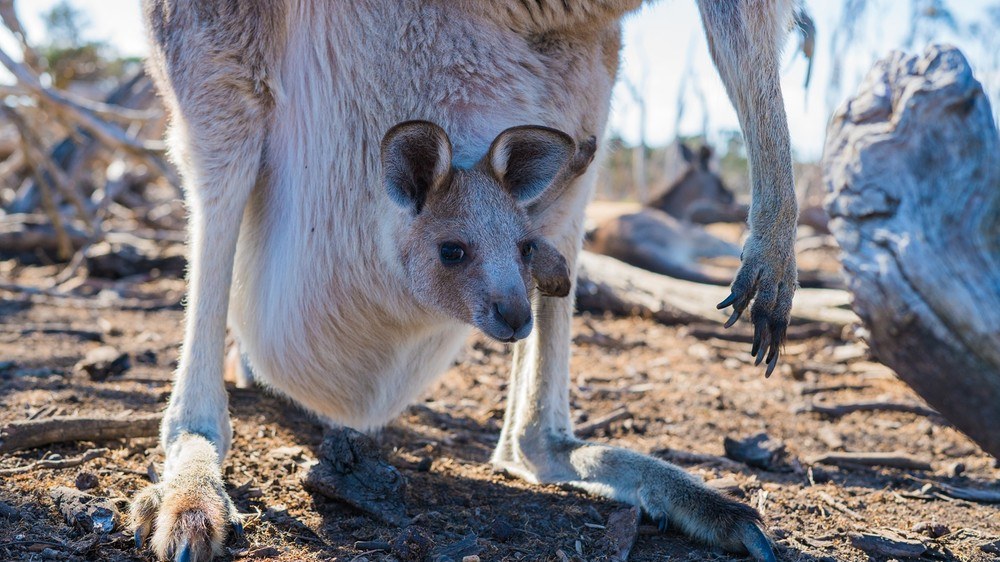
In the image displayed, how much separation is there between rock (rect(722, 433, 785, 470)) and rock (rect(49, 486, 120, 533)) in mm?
2093

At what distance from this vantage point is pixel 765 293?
7.52 ft

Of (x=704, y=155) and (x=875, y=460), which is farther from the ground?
(x=704, y=155)

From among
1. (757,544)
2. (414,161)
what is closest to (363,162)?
(414,161)

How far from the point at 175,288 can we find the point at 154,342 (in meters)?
1.45

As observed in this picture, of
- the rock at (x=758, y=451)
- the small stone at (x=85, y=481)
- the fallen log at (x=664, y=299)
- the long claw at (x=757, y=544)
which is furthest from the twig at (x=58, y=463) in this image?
the fallen log at (x=664, y=299)

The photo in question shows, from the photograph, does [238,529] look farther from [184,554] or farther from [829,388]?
[829,388]

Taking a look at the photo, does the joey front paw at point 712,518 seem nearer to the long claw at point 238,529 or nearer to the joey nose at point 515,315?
the joey nose at point 515,315

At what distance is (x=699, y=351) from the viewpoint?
4.92m

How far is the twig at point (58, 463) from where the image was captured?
2457 mm

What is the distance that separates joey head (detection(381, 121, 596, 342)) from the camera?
2.29 m

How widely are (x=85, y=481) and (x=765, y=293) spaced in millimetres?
1968

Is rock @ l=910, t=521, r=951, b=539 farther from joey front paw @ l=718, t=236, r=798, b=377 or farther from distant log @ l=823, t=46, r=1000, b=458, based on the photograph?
joey front paw @ l=718, t=236, r=798, b=377

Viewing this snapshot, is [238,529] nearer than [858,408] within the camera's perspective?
Yes

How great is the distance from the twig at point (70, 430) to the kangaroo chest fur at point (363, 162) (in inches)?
16.7
